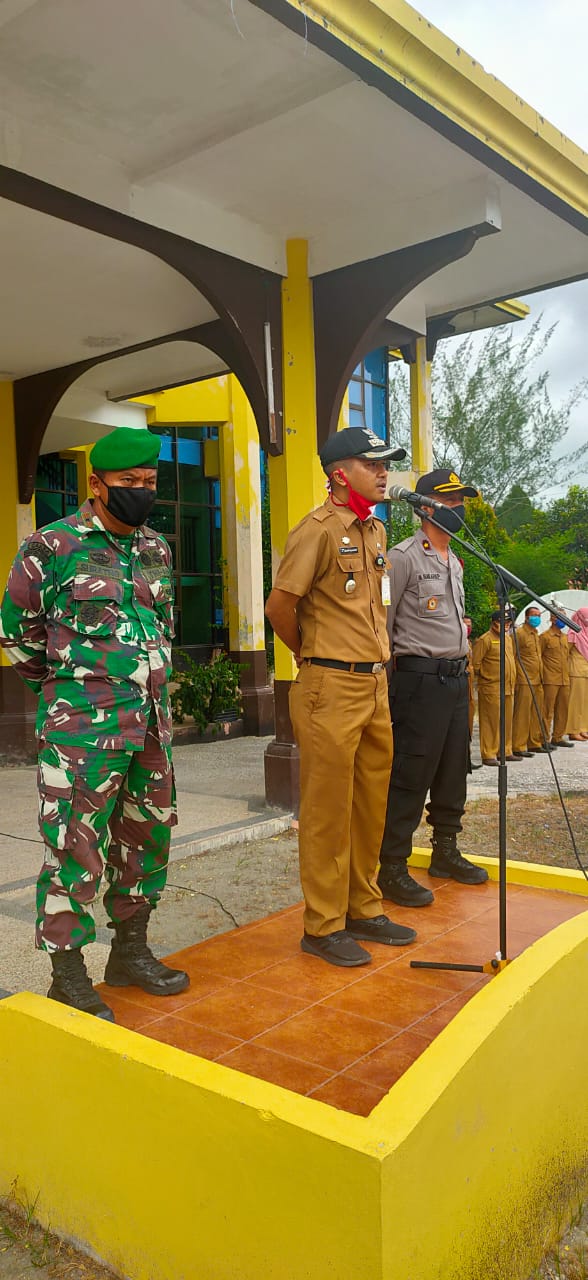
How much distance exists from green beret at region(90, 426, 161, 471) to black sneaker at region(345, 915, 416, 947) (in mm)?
1753

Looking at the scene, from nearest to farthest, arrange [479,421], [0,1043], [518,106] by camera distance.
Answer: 1. [0,1043]
2. [518,106]
3. [479,421]

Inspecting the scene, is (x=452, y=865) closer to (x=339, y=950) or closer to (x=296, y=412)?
(x=339, y=950)

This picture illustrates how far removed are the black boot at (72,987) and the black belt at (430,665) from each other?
1686mm

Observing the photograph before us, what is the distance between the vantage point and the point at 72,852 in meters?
2.66

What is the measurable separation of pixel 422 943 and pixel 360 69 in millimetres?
3594

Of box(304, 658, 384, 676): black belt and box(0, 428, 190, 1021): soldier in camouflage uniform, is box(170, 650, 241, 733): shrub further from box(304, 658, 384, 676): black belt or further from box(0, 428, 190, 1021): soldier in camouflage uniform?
box(0, 428, 190, 1021): soldier in camouflage uniform

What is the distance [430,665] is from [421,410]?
7.72 meters

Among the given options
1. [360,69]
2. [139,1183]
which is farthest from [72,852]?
[360,69]

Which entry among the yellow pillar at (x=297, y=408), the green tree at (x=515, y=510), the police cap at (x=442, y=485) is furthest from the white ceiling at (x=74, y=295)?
the green tree at (x=515, y=510)

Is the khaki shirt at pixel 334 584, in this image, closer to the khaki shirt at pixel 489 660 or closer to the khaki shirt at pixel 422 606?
the khaki shirt at pixel 422 606

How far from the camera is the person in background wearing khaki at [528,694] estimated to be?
404 inches

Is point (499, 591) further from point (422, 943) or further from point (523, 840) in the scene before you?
point (523, 840)

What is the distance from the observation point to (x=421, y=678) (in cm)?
377

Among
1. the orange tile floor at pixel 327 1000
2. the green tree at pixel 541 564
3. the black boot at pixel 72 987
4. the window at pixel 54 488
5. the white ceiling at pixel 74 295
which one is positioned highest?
the white ceiling at pixel 74 295
